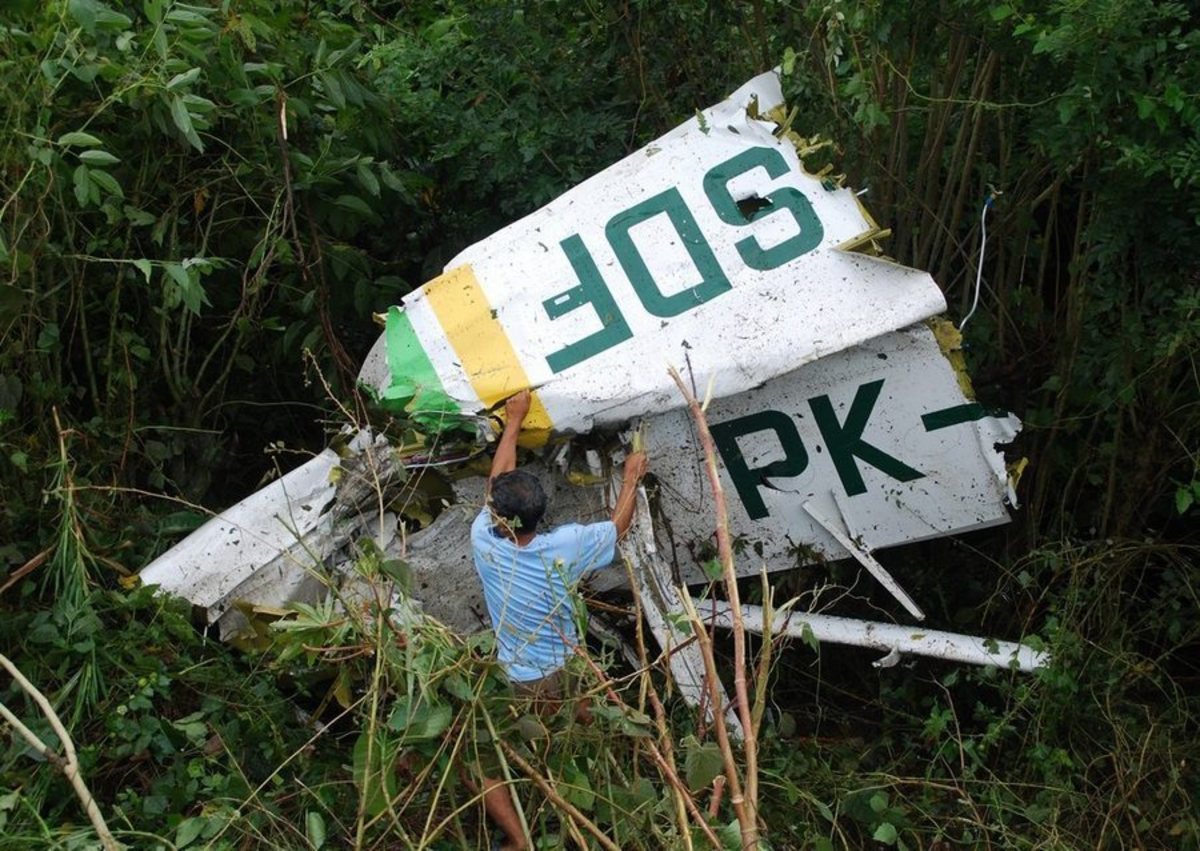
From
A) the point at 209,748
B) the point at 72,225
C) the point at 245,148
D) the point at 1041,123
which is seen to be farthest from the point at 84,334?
the point at 1041,123

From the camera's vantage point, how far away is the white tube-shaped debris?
391 centimetres

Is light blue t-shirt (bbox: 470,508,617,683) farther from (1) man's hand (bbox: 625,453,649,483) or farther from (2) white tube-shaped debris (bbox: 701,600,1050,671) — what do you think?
(2) white tube-shaped debris (bbox: 701,600,1050,671)

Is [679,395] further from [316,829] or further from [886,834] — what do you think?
[316,829]

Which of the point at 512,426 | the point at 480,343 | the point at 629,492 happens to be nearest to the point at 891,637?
the point at 629,492

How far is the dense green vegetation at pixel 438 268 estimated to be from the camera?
3471mm

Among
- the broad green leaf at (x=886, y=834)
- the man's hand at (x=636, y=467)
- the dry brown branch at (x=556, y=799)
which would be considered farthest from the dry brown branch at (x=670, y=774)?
the man's hand at (x=636, y=467)

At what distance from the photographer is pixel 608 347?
370 cm

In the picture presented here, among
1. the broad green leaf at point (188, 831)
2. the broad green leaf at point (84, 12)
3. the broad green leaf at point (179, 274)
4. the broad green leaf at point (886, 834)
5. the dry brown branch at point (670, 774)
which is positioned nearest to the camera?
the dry brown branch at point (670, 774)

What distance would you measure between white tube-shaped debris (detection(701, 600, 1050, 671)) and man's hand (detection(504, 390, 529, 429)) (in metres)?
0.79

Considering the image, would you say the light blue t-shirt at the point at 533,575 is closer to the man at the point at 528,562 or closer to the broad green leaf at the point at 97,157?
the man at the point at 528,562

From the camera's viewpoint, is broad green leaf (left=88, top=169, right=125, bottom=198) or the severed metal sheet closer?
the severed metal sheet

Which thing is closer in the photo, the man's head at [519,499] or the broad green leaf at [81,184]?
the man's head at [519,499]

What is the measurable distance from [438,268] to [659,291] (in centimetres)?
122

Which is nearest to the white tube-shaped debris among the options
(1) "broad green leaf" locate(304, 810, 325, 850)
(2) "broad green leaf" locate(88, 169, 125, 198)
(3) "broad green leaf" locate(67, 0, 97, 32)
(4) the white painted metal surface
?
(4) the white painted metal surface
